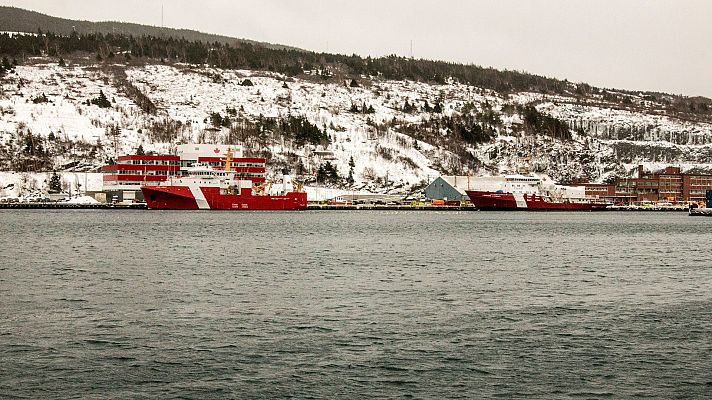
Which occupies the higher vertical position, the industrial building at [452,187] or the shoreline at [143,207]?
the industrial building at [452,187]

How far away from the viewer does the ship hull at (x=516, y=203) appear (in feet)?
465

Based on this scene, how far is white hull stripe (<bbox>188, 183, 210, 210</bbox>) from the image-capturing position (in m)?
121

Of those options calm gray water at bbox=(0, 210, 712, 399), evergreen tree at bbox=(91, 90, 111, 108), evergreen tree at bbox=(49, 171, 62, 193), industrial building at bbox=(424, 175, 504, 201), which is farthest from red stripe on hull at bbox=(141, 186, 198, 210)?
calm gray water at bbox=(0, 210, 712, 399)

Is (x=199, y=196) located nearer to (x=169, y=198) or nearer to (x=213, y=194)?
(x=213, y=194)

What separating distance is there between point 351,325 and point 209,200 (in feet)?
329

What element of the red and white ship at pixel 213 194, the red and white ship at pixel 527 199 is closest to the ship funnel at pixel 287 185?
the red and white ship at pixel 213 194

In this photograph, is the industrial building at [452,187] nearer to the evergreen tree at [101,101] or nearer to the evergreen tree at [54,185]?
the evergreen tree at [54,185]

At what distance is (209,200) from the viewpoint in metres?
124

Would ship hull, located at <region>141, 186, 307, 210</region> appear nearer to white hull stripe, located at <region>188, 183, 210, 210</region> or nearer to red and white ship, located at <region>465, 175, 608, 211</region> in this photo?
white hull stripe, located at <region>188, 183, 210, 210</region>

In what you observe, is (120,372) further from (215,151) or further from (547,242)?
(215,151)

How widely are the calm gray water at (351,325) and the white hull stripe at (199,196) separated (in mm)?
70110

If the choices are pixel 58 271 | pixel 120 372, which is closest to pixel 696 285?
pixel 120 372

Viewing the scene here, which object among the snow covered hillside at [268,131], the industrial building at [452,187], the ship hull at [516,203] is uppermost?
the snow covered hillside at [268,131]

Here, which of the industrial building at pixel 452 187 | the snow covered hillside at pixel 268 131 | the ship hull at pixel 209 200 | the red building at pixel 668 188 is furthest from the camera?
the red building at pixel 668 188
